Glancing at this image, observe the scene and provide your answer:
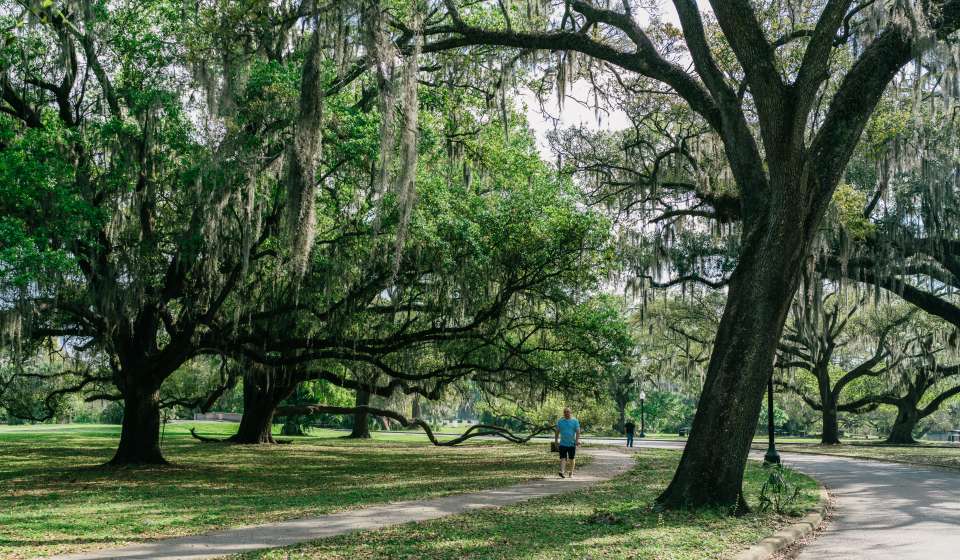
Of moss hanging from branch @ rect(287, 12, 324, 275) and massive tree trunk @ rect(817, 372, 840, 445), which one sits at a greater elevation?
moss hanging from branch @ rect(287, 12, 324, 275)

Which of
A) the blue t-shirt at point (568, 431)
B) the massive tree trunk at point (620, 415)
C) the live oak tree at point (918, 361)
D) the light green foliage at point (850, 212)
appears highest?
the light green foliage at point (850, 212)

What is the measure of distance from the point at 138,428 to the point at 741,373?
48.0ft

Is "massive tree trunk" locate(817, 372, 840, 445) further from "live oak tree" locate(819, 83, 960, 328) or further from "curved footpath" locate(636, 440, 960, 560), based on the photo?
"curved footpath" locate(636, 440, 960, 560)

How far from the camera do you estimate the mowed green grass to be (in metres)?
8.70

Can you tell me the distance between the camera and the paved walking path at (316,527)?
7.23 meters


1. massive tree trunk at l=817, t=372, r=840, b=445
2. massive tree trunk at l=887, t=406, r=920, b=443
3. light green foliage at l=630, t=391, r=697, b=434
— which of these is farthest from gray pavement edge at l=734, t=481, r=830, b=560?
light green foliage at l=630, t=391, r=697, b=434

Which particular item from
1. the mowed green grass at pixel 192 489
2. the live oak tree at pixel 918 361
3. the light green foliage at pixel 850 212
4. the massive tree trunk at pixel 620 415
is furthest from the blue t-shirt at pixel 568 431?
the massive tree trunk at pixel 620 415

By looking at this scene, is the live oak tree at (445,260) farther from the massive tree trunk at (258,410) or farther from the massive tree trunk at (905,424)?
the massive tree trunk at (905,424)

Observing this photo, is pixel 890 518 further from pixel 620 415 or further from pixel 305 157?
pixel 620 415

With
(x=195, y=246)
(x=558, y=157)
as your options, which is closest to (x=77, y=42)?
(x=195, y=246)

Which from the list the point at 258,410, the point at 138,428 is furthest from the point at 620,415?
the point at 138,428

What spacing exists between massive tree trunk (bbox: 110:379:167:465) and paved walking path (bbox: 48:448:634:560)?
949 cm

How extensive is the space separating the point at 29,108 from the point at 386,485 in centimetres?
1080

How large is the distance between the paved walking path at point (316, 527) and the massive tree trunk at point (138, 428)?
31.1 ft
